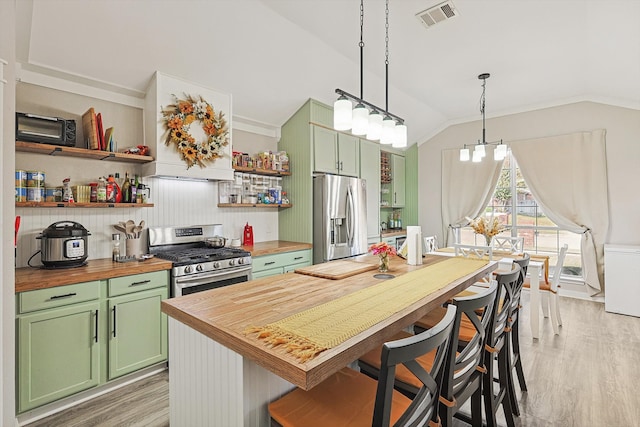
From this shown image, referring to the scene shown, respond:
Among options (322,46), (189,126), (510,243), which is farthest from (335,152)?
(510,243)

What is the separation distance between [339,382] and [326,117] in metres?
3.37

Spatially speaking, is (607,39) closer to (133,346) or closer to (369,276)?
(369,276)

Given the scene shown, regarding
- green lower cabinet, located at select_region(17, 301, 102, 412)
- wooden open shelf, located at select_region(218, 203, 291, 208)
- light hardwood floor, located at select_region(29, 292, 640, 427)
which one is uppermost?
wooden open shelf, located at select_region(218, 203, 291, 208)

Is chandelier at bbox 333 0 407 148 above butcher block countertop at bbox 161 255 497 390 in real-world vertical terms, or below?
above

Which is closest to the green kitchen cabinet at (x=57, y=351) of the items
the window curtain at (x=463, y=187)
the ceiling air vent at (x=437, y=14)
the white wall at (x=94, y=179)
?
the white wall at (x=94, y=179)

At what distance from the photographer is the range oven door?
98.7 inches

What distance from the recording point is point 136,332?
2322 millimetres

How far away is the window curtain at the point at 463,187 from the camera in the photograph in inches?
202

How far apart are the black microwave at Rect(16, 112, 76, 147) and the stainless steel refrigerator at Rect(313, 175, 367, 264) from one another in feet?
7.85

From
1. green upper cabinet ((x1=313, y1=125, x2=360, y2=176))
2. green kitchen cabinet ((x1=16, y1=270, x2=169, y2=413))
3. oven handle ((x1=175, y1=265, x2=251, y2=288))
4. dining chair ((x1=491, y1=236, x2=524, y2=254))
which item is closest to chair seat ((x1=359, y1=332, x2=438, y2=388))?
oven handle ((x1=175, y1=265, x2=251, y2=288))

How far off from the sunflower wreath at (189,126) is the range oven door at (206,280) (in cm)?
104

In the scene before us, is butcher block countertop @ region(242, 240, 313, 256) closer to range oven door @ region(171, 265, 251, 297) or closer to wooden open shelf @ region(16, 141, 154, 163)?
range oven door @ region(171, 265, 251, 297)

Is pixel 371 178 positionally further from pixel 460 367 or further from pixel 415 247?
pixel 460 367

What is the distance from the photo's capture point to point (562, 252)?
131 inches
